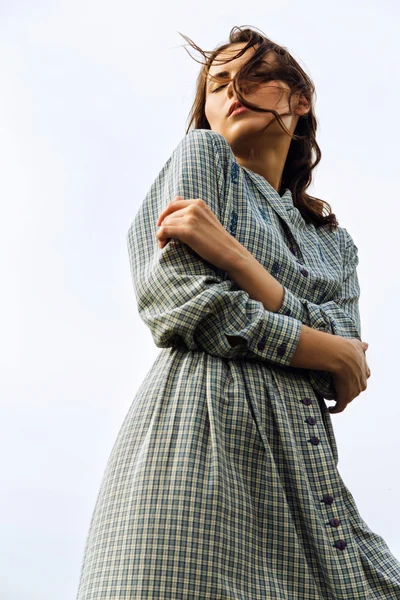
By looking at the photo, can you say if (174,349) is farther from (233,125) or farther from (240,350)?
(233,125)

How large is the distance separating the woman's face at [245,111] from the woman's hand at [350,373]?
2.13 ft

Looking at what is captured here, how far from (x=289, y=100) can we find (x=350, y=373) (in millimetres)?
830

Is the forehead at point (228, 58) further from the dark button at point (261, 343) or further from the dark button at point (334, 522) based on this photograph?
the dark button at point (334, 522)

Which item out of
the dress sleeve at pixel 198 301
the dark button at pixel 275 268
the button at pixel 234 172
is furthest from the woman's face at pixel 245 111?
the dark button at pixel 275 268

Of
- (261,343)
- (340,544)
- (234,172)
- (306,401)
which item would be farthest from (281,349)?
(234,172)

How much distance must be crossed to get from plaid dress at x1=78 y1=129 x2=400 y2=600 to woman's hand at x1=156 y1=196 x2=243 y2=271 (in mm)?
39

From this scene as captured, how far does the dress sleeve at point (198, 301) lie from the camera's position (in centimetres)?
163

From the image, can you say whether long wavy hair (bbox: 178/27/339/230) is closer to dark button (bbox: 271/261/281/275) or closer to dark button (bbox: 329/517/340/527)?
dark button (bbox: 271/261/281/275)

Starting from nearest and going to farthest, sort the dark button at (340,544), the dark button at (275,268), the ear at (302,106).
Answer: the dark button at (340,544), the dark button at (275,268), the ear at (302,106)

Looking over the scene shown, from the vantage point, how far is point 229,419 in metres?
1.62

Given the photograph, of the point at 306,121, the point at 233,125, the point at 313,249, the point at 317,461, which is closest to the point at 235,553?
the point at 317,461

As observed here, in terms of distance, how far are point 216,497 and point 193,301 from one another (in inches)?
15.2

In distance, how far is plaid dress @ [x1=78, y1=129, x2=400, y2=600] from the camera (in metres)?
1.45

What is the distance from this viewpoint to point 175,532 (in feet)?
4.74
